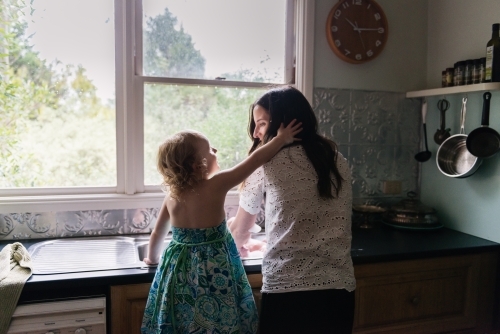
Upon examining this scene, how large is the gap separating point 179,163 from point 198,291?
1.35ft

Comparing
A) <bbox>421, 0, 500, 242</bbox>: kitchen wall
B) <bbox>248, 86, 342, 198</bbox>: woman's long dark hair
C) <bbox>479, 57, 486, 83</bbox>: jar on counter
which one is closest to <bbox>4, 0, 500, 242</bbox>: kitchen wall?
<bbox>421, 0, 500, 242</bbox>: kitchen wall

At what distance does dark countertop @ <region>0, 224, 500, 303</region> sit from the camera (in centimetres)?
139

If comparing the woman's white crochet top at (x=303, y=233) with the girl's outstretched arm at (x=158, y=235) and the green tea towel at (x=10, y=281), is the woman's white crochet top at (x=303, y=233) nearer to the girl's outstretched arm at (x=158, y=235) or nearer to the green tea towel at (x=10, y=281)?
the girl's outstretched arm at (x=158, y=235)

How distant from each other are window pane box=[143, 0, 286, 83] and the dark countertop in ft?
3.08

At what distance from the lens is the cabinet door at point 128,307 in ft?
4.76

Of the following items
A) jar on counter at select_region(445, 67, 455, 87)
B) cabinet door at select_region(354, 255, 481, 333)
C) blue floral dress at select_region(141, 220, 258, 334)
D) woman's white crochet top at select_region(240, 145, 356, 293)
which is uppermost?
jar on counter at select_region(445, 67, 455, 87)

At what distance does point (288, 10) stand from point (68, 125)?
1222mm

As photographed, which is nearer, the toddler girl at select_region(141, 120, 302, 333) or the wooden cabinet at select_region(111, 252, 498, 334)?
the toddler girl at select_region(141, 120, 302, 333)

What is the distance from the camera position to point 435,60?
7.54 ft

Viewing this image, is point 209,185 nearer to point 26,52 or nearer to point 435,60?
point 26,52

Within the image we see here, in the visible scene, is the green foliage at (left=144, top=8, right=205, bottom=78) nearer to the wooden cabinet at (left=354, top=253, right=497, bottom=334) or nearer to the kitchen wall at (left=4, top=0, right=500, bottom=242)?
the kitchen wall at (left=4, top=0, right=500, bottom=242)

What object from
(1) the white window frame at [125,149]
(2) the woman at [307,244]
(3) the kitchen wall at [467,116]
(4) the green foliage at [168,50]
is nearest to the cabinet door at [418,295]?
(3) the kitchen wall at [467,116]

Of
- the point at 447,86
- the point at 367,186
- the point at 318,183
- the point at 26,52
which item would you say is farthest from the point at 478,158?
the point at 26,52

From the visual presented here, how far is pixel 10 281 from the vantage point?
135cm
